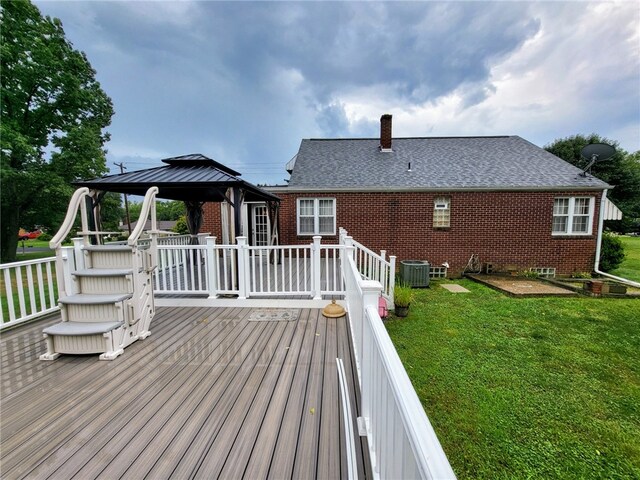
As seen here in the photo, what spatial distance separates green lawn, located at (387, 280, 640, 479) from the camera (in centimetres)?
222

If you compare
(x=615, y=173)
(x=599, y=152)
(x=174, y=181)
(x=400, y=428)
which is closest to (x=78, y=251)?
(x=174, y=181)

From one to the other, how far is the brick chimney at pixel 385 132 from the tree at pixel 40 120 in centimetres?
1446

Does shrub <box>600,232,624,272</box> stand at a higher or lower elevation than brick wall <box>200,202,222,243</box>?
lower

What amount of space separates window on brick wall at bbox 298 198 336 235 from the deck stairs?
6514mm

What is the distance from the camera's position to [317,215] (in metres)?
9.71

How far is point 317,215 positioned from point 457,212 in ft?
17.3

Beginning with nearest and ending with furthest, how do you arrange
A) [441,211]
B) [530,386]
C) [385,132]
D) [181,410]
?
[181,410] < [530,386] < [441,211] < [385,132]

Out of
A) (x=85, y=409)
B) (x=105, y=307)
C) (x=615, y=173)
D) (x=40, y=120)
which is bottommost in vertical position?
(x=85, y=409)

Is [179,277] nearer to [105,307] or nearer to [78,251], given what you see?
[78,251]

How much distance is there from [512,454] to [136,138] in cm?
2671

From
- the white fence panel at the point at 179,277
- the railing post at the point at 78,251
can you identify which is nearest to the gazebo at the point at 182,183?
the white fence panel at the point at 179,277

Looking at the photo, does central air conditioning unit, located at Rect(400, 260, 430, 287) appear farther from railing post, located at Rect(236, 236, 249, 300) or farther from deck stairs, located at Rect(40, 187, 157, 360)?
deck stairs, located at Rect(40, 187, 157, 360)

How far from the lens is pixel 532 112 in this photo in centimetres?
1244

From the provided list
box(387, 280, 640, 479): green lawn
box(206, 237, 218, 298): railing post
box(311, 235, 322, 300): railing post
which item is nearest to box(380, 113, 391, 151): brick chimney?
box(387, 280, 640, 479): green lawn
